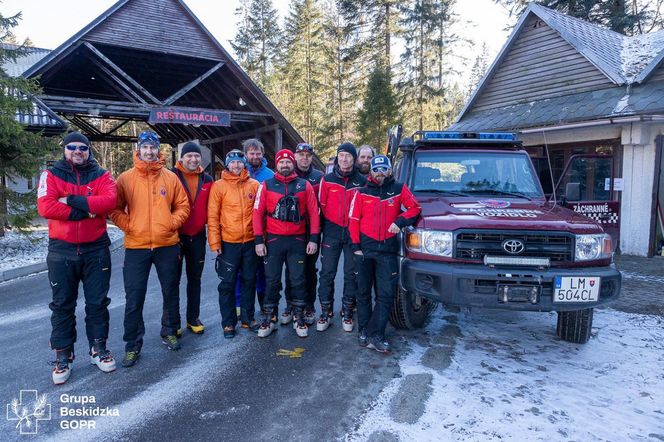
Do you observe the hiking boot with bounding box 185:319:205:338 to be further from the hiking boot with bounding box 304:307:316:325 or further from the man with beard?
the man with beard

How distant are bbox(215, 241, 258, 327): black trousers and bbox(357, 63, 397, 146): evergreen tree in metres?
16.6

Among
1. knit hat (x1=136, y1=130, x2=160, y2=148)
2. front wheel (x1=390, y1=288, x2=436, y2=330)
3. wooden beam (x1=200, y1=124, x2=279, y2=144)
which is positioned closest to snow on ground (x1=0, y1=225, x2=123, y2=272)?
knit hat (x1=136, y1=130, x2=160, y2=148)

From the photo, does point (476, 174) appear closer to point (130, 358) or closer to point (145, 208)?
point (145, 208)

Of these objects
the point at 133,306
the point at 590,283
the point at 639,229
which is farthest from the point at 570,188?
the point at 639,229

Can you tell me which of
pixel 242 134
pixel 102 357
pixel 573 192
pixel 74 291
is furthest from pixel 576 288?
pixel 242 134

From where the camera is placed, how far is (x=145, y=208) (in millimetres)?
3754

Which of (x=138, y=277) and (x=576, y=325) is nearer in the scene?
(x=138, y=277)

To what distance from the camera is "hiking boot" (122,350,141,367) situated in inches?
147

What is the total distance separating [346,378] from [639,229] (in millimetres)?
8742

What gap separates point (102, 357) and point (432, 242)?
10.0ft

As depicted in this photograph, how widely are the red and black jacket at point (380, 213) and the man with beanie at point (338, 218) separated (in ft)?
0.98

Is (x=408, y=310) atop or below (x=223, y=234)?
Answer: below

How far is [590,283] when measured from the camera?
3418 millimetres

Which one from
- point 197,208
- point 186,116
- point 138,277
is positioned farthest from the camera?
point 186,116
